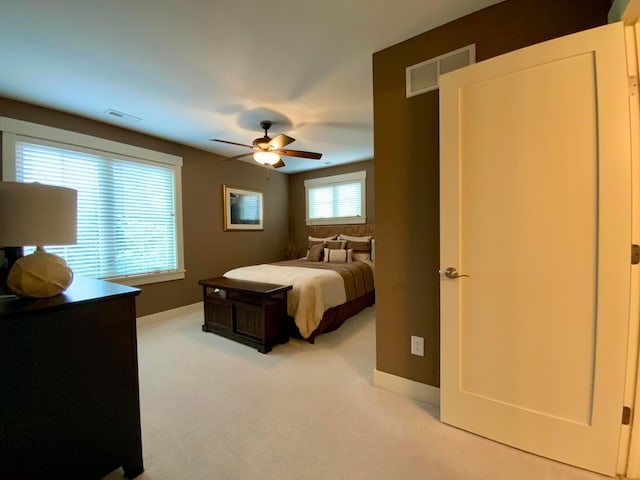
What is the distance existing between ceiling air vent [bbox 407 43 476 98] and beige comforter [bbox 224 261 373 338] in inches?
81.4

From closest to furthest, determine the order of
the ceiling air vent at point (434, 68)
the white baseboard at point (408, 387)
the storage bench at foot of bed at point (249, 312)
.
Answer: the ceiling air vent at point (434, 68)
the white baseboard at point (408, 387)
the storage bench at foot of bed at point (249, 312)

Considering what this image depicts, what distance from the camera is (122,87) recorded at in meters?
2.46

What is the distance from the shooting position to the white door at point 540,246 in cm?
125

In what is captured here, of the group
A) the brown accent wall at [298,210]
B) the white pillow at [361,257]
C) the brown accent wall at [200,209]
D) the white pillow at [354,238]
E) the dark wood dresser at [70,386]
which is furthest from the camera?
the brown accent wall at [298,210]

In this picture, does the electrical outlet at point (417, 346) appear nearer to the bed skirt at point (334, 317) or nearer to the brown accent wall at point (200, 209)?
the bed skirt at point (334, 317)

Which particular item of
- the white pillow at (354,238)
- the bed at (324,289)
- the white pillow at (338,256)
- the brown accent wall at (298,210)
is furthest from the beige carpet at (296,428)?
the brown accent wall at (298,210)

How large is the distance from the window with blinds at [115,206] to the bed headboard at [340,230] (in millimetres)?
2668

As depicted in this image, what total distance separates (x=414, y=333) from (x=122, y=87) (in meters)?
3.24

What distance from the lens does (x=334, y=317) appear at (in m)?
3.36

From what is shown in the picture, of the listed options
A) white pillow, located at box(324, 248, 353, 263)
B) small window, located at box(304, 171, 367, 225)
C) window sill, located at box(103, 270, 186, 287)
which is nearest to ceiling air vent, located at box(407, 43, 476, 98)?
white pillow, located at box(324, 248, 353, 263)

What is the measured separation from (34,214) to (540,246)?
243 cm

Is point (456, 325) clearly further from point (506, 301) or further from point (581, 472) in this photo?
point (581, 472)

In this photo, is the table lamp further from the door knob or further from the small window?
the small window

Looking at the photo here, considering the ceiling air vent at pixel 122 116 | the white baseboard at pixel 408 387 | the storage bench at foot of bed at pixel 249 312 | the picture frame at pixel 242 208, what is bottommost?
the white baseboard at pixel 408 387
